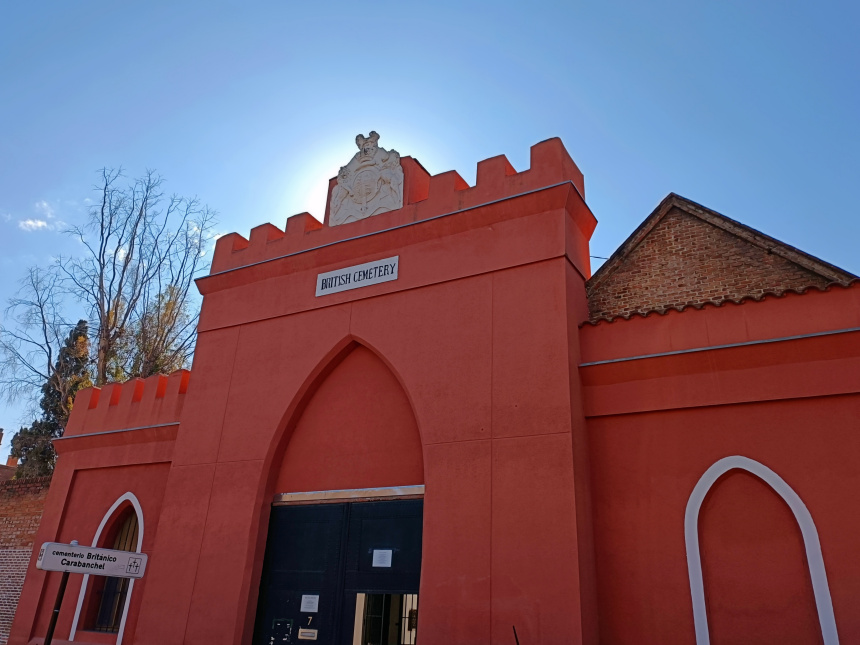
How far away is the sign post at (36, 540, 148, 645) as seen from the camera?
5684mm

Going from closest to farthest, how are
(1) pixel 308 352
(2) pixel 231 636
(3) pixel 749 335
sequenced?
(3) pixel 749 335, (2) pixel 231 636, (1) pixel 308 352

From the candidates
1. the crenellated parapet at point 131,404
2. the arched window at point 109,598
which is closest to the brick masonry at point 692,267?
the crenellated parapet at point 131,404

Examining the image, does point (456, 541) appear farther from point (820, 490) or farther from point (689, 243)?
point (689, 243)

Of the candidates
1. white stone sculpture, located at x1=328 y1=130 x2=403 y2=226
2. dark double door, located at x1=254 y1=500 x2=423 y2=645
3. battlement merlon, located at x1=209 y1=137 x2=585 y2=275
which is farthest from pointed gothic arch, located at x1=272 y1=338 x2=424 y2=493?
white stone sculpture, located at x1=328 y1=130 x2=403 y2=226

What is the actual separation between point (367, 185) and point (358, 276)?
1564mm

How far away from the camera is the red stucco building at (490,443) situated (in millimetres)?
6398

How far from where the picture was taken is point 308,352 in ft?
31.0

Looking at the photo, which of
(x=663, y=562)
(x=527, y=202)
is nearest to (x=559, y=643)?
(x=663, y=562)

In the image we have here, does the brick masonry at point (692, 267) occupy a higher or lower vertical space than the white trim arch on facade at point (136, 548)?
higher

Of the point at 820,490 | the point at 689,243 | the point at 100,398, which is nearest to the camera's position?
the point at 820,490

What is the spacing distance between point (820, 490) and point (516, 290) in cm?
367

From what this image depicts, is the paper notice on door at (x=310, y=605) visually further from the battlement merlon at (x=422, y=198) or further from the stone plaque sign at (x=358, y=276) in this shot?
the battlement merlon at (x=422, y=198)

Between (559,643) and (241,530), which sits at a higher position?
(241,530)

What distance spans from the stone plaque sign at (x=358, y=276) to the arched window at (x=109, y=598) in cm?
484
